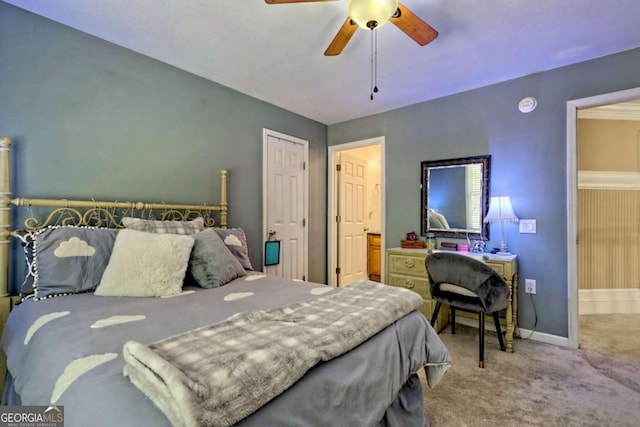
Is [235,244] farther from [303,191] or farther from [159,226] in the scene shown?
[303,191]

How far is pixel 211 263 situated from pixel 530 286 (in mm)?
2866

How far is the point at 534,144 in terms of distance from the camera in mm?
2691

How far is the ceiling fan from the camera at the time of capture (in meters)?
1.41

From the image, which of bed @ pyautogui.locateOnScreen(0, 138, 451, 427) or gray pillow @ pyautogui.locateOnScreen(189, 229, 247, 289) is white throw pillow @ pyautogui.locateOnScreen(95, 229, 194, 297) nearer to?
bed @ pyautogui.locateOnScreen(0, 138, 451, 427)

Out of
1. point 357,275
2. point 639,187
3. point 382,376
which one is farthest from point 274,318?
point 639,187

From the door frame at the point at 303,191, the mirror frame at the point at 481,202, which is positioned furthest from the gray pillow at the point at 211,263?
the mirror frame at the point at 481,202

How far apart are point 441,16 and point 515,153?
5.21ft

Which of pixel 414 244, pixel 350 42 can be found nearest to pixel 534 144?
pixel 414 244

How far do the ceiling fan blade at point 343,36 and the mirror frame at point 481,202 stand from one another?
190 cm

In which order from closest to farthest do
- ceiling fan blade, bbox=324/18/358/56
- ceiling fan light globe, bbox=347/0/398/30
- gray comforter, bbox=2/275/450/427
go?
gray comforter, bbox=2/275/450/427 < ceiling fan light globe, bbox=347/0/398/30 < ceiling fan blade, bbox=324/18/358/56

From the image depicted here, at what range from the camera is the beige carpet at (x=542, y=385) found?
161 cm

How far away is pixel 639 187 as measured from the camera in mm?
3254

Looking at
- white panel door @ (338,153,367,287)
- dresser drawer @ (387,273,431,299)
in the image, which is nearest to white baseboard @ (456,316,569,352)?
dresser drawer @ (387,273,431,299)

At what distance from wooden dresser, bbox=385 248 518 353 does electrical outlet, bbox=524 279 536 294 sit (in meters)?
0.09
